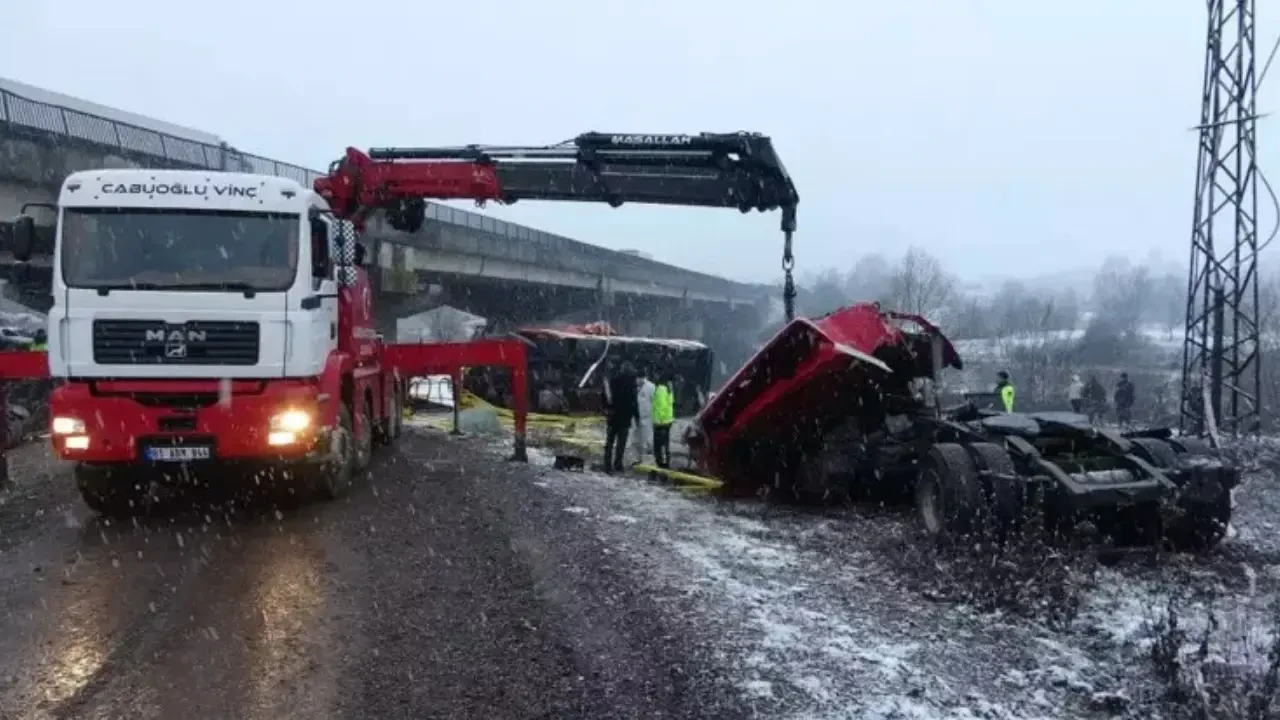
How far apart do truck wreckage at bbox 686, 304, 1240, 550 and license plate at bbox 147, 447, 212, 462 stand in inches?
204

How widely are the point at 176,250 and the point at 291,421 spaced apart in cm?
182

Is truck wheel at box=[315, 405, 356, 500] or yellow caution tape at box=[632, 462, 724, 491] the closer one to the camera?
truck wheel at box=[315, 405, 356, 500]

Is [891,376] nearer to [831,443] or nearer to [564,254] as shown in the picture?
[831,443]

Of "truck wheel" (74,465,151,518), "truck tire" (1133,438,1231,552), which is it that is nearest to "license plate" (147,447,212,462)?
"truck wheel" (74,465,151,518)

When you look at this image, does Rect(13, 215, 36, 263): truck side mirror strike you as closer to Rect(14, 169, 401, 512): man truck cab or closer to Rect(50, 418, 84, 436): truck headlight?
Rect(14, 169, 401, 512): man truck cab

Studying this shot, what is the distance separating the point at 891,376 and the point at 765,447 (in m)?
1.58

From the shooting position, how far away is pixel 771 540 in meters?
8.64

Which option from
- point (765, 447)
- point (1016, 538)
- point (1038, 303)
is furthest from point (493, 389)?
point (1038, 303)

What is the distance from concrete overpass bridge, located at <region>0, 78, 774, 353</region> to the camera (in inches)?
774

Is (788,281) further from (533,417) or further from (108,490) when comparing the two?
(533,417)

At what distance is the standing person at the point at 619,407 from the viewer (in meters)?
13.7

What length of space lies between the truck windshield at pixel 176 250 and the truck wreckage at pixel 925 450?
481 cm

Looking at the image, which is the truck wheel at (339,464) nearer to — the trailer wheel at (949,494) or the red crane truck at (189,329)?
the red crane truck at (189,329)

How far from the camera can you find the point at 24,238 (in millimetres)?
9242
